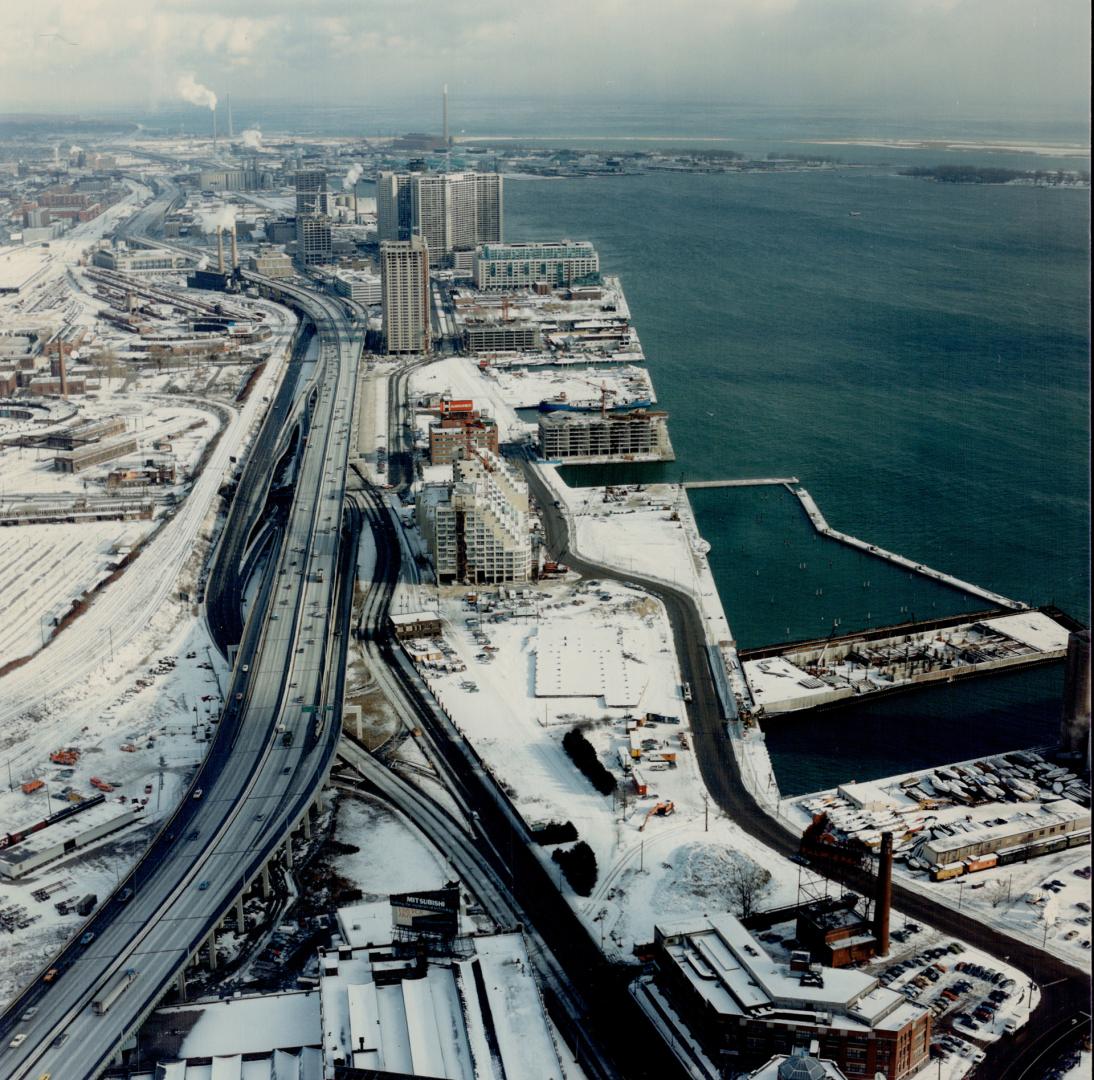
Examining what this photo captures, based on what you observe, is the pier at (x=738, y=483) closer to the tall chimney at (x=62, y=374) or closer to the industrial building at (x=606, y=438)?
the industrial building at (x=606, y=438)

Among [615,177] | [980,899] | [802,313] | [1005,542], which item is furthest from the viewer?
[615,177]

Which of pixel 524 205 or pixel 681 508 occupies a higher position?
pixel 524 205

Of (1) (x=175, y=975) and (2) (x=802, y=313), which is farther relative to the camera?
(2) (x=802, y=313)

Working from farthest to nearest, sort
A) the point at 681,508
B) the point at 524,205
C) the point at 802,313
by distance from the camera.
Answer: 1. the point at 524,205
2. the point at 802,313
3. the point at 681,508

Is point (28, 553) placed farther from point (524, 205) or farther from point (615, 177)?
point (615, 177)

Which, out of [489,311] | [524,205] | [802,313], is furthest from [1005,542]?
[524,205]

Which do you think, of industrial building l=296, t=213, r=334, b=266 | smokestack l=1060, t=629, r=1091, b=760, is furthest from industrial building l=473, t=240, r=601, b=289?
smokestack l=1060, t=629, r=1091, b=760

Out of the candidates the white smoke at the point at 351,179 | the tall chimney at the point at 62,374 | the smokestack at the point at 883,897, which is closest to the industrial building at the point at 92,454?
the tall chimney at the point at 62,374

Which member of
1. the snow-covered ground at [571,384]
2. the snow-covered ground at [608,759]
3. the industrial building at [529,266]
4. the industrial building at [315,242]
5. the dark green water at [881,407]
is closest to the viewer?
the snow-covered ground at [608,759]
